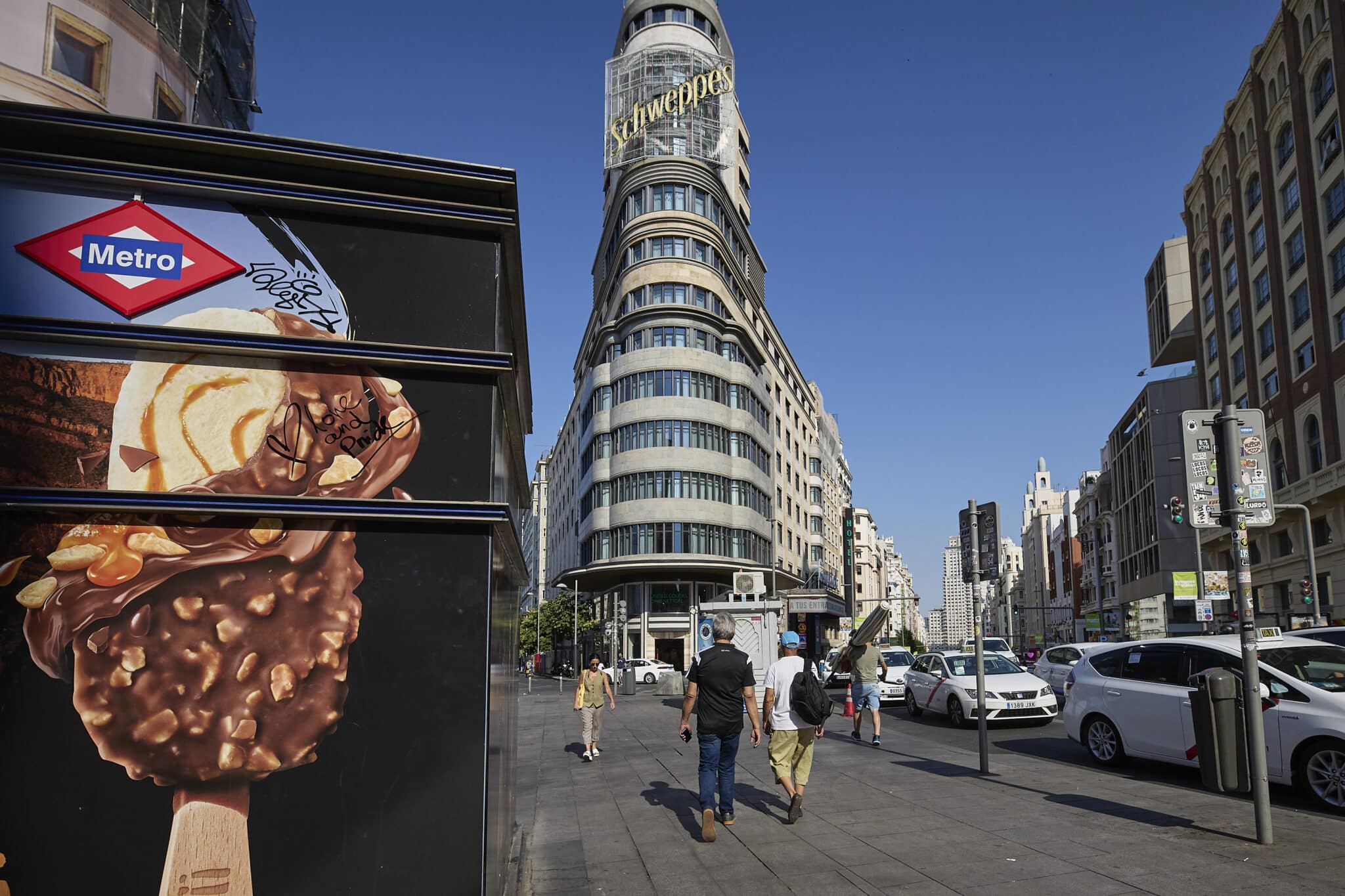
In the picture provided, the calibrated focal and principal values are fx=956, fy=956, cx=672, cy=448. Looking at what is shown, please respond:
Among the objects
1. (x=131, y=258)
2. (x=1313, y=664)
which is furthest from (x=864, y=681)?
(x=131, y=258)

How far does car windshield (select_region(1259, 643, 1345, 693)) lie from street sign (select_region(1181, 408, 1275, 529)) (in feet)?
7.49

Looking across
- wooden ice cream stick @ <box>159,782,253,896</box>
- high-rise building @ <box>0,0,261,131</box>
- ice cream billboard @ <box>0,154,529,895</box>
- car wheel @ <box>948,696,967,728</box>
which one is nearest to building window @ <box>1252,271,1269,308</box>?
car wheel @ <box>948,696,967,728</box>

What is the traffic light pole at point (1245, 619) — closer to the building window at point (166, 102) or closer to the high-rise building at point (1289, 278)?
the building window at point (166, 102)

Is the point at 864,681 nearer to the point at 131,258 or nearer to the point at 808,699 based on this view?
the point at 808,699

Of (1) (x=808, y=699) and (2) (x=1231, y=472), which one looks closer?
(2) (x=1231, y=472)

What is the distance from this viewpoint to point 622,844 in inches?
314

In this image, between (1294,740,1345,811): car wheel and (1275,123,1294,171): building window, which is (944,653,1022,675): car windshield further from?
(1275,123,1294,171): building window

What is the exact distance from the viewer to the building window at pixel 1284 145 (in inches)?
1537

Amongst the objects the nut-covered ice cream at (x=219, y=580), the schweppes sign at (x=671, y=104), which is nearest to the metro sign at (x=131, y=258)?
the nut-covered ice cream at (x=219, y=580)

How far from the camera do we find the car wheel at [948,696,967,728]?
18359 millimetres

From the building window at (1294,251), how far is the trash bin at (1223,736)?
38139 mm

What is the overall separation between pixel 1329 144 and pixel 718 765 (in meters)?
Result: 38.6

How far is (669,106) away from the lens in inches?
2406

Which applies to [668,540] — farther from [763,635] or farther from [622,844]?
[622,844]
